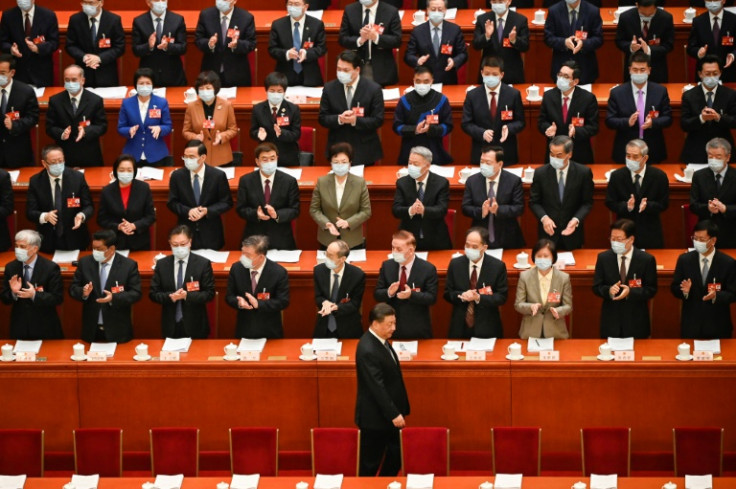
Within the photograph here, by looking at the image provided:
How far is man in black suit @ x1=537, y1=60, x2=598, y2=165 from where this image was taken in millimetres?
12711

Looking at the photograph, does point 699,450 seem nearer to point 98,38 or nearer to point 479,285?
point 479,285

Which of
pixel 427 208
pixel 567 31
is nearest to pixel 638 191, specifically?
pixel 427 208

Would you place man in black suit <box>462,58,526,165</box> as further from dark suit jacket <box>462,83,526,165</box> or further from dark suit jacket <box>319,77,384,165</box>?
dark suit jacket <box>319,77,384,165</box>

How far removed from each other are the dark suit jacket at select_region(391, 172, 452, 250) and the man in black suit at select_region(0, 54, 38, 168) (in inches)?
146

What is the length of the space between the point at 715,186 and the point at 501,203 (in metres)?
1.85

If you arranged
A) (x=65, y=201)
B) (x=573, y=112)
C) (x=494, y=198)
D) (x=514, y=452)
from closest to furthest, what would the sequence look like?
(x=514, y=452) < (x=494, y=198) < (x=65, y=201) < (x=573, y=112)

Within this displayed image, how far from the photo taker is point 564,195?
39.4 feet

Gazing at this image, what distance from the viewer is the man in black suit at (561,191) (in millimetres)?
11977

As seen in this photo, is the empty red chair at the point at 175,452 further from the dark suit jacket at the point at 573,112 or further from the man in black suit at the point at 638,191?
the dark suit jacket at the point at 573,112

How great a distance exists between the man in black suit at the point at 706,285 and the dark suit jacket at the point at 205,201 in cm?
392

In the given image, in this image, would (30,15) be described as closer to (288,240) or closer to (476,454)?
(288,240)

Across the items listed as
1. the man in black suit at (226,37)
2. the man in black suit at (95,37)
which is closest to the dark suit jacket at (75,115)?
the man in black suit at (95,37)

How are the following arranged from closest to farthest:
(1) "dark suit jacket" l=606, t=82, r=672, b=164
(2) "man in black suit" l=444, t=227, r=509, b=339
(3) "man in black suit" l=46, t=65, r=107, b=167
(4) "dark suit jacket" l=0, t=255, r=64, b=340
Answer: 1. (2) "man in black suit" l=444, t=227, r=509, b=339
2. (4) "dark suit jacket" l=0, t=255, r=64, b=340
3. (1) "dark suit jacket" l=606, t=82, r=672, b=164
4. (3) "man in black suit" l=46, t=65, r=107, b=167

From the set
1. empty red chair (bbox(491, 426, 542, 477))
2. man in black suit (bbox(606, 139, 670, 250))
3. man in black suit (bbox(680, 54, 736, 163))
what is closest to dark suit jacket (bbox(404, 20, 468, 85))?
man in black suit (bbox(680, 54, 736, 163))
